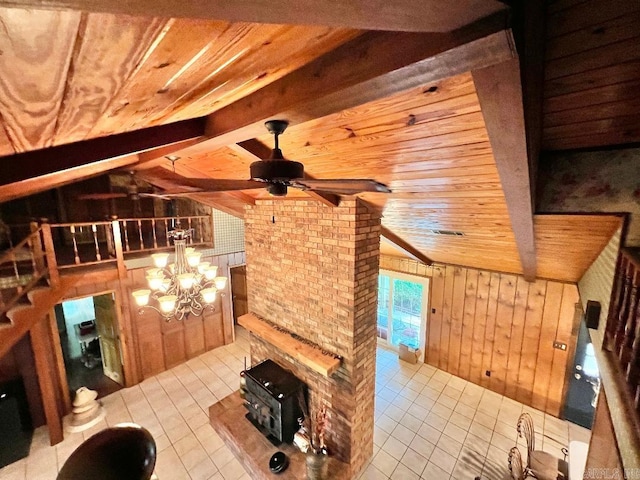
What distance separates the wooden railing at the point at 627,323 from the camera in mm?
1206

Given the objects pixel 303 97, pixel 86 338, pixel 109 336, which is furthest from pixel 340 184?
pixel 86 338

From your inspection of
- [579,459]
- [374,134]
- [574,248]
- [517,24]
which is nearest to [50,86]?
[517,24]

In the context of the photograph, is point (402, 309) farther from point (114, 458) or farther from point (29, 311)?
point (29, 311)

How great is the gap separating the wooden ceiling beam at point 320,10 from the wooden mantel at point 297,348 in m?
2.96

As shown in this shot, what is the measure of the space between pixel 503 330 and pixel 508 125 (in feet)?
15.4

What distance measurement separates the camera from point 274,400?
3324 mm

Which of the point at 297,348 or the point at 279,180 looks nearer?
the point at 279,180

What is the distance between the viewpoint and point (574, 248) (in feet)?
8.38

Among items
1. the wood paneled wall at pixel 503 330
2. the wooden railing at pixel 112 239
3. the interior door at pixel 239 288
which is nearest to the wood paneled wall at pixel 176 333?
the wooden railing at pixel 112 239

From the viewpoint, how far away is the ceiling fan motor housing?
1.25m

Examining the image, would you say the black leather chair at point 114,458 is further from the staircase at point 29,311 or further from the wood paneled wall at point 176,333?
the wood paneled wall at point 176,333

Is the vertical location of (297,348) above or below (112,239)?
below

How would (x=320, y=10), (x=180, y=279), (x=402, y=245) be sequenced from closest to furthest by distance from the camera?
(x=320, y=10)
(x=180, y=279)
(x=402, y=245)

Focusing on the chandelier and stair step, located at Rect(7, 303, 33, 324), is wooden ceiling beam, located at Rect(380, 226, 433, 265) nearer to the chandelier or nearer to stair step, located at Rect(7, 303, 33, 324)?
the chandelier
